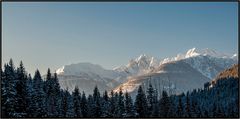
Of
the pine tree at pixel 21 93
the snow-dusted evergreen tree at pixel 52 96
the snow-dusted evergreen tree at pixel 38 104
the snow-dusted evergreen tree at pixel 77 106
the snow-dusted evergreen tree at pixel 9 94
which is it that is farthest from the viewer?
the snow-dusted evergreen tree at pixel 77 106

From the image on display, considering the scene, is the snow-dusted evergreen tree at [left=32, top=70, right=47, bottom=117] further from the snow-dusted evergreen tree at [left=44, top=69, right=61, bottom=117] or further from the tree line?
the snow-dusted evergreen tree at [left=44, top=69, right=61, bottom=117]

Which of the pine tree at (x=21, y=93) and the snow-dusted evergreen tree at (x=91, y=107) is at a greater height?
the pine tree at (x=21, y=93)

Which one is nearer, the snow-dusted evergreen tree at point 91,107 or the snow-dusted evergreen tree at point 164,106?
the snow-dusted evergreen tree at point 91,107

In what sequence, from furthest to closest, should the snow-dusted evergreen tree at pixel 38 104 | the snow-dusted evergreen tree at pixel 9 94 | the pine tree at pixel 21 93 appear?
the snow-dusted evergreen tree at pixel 38 104
the pine tree at pixel 21 93
the snow-dusted evergreen tree at pixel 9 94

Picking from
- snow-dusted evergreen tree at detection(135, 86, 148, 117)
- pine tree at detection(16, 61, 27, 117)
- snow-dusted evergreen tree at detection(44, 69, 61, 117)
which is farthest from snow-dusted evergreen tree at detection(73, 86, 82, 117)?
pine tree at detection(16, 61, 27, 117)

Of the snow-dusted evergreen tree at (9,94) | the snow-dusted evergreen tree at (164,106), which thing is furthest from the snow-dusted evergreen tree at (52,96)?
the snow-dusted evergreen tree at (164,106)

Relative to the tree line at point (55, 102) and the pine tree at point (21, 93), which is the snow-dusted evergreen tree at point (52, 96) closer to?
the tree line at point (55, 102)

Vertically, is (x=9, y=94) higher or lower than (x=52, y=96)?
higher

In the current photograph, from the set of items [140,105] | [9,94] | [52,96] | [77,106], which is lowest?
[140,105]

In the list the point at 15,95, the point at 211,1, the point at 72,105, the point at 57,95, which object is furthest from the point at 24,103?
the point at 211,1

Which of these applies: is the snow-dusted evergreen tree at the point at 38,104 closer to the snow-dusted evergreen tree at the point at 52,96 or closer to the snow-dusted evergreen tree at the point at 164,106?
the snow-dusted evergreen tree at the point at 52,96

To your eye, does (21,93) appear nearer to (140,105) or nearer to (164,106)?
(140,105)

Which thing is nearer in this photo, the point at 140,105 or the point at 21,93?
the point at 21,93

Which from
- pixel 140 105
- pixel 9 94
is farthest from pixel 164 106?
pixel 9 94
